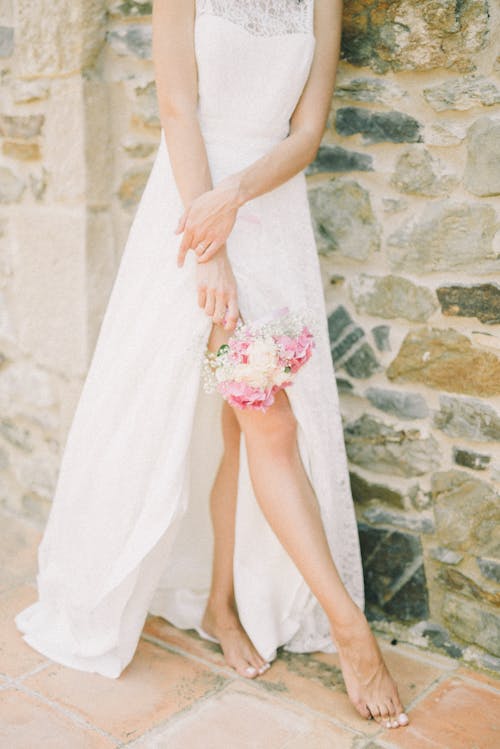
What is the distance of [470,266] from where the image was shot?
86.7 inches

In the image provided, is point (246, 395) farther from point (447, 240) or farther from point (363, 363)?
point (447, 240)

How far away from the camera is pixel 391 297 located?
2359 mm

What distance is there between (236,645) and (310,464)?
597 millimetres

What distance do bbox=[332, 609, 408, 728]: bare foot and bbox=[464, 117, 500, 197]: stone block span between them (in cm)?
116

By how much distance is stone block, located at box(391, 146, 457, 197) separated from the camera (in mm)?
2211

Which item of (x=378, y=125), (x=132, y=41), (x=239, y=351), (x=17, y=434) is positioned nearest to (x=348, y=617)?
(x=239, y=351)

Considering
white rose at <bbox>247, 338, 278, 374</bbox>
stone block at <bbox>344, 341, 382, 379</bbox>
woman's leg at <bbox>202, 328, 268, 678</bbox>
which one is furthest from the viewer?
stone block at <bbox>344, 341, 382, 379</bbox>

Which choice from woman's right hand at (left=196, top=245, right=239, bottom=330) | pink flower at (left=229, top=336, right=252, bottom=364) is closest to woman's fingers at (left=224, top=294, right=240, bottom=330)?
woman's right hand at (left=196, top=245, right=239, bottom=330)

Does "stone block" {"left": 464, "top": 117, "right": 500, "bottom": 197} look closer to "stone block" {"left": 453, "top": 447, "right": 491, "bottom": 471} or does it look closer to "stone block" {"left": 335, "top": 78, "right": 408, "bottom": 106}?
"stone block" {"left": 335, "top": 78, "right": 408, "bottom": 106}

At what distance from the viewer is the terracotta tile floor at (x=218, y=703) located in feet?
6.47

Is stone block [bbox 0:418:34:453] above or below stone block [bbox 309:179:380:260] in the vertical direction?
below

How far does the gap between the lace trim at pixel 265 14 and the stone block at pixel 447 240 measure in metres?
0.61

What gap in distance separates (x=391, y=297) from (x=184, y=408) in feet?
2.32

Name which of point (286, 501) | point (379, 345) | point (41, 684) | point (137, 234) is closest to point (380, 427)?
point (379, 345)
